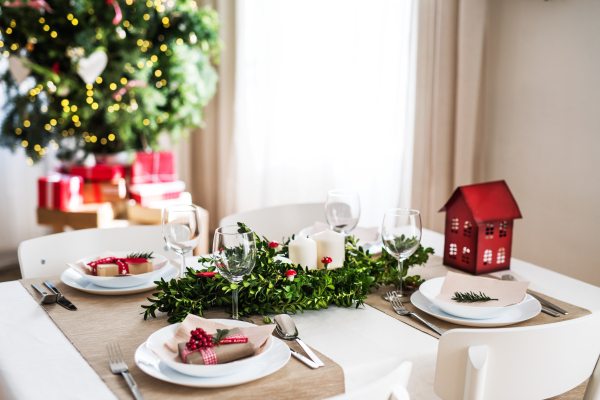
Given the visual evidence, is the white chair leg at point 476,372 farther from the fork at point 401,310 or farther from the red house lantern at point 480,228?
the red house lantern at point 480,228

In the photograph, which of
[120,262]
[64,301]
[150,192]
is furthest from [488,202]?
[150,192]

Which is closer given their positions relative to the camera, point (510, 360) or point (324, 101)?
point (510, 360)

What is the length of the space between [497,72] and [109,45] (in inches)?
72.6

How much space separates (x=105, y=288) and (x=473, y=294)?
2.70ft

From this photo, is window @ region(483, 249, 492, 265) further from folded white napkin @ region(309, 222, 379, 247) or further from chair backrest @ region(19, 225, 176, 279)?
chair backrest @ region(19, 225, 176, 279)

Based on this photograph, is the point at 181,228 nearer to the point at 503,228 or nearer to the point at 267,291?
the point at 267,291

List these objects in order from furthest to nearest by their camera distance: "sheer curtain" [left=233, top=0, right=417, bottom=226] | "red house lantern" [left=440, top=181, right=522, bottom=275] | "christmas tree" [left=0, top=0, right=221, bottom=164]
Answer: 1. "sheer curtain" [left=233, top=0, right=417, bottom=226]
2. "christmas tree" [left=0, top=0, right=221, bottom=164]
3. "red house lantern" [left=440, top=181, right=522, bottom=275]

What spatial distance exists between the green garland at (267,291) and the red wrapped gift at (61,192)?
6.30ft

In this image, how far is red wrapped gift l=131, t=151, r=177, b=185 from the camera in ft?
9.70

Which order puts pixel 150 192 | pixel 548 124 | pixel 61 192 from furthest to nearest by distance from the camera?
1. pixel 150 192
2. pixel 61 192
3. pixel 548 124

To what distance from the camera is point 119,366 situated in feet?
2.78

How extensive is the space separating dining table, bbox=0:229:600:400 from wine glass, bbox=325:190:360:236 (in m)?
0.34

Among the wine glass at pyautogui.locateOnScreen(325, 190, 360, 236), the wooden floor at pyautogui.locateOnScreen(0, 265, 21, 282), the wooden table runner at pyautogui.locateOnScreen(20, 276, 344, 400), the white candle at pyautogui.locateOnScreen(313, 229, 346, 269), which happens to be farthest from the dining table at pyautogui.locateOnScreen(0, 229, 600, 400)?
the wooden floor at pyautogui.locateOnScreen(0, 265, 21, 282)

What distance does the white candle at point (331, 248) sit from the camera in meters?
1.23
